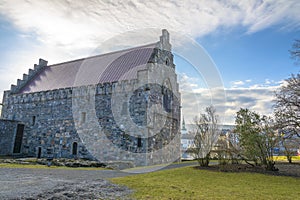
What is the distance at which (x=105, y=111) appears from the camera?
2155 centimetres

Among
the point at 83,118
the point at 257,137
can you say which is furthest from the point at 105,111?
the point at 257,137

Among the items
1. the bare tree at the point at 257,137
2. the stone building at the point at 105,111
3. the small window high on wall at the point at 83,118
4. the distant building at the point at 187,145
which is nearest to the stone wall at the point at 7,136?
the stone building at the point at 105,111

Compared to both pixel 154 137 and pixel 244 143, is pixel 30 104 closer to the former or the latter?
pixel 154 137

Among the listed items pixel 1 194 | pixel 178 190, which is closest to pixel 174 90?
pixel 178 190

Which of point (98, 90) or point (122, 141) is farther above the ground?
point (98, 90)

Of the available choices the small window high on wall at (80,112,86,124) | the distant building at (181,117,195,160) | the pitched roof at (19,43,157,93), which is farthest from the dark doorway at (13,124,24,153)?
the distant building at (181,117,195,160)

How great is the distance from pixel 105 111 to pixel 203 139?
1020 cm

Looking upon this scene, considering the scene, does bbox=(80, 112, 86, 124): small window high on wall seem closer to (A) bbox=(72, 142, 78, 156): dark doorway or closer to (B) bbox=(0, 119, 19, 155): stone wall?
(A) bbox=(72, 142, 78, 156): dark doorway

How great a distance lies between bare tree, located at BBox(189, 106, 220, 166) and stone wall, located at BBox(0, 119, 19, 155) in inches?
832

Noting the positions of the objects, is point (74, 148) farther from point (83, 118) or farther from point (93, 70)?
point (93, 70)

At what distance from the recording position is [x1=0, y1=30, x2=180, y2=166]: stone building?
65.2 feet

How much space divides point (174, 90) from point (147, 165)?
401 inches

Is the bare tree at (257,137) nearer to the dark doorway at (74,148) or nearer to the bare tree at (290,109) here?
the bare tree at (290,109)

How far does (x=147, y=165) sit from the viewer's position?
18.4 m
